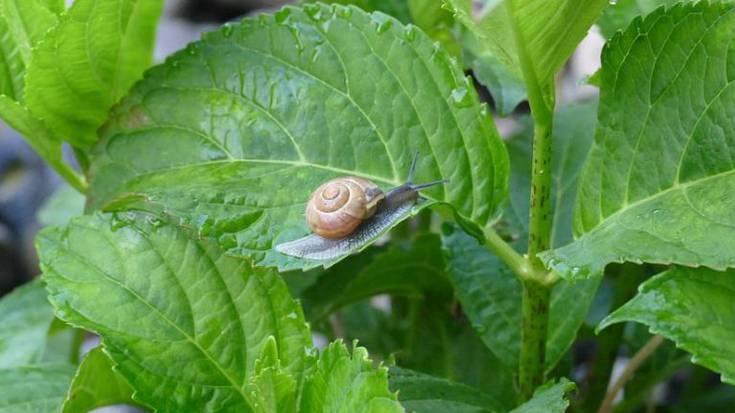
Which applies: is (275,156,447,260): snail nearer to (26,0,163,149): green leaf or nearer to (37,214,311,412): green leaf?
(37,214,311,412): green leaf

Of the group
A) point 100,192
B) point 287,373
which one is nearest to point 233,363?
point 287,373

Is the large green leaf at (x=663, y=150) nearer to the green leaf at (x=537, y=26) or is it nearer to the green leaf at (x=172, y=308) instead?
the green leaf at (x=537, y=26)

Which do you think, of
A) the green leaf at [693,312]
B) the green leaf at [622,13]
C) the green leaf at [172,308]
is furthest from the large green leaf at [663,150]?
the green leaf at [172,308]

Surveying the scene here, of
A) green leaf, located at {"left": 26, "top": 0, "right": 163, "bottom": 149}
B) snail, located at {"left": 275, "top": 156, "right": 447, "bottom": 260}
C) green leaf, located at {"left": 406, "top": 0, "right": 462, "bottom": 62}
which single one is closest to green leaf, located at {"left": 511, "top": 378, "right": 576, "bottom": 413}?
snail, located at {"left": 275, "top": 156, "right": 447, "bottom": 260}

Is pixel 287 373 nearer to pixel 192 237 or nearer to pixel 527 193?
pixel 192 237

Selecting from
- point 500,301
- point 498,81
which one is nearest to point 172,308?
point 500,301
